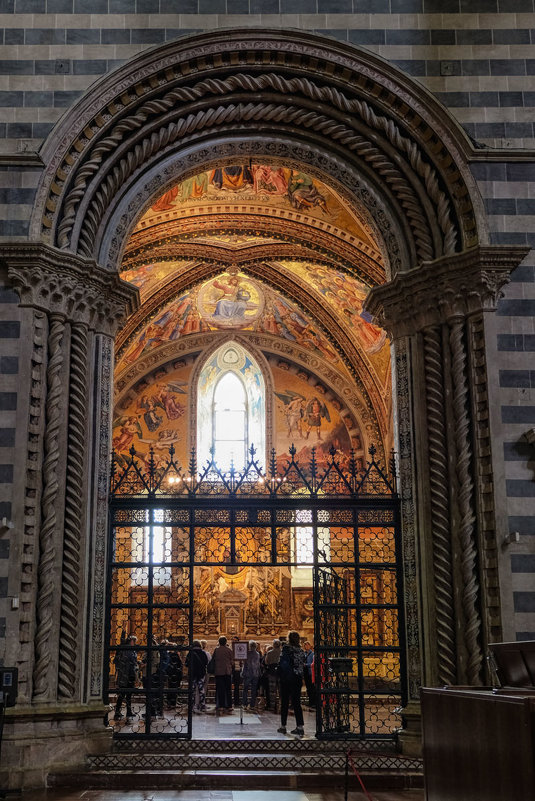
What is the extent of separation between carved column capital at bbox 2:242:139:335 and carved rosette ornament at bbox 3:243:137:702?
0.04ft

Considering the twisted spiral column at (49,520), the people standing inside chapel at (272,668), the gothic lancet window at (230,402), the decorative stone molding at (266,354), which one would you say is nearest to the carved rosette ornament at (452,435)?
A: the twisted spiral column at (49,520)

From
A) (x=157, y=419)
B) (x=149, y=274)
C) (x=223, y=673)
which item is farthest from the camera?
(x=157, y=419)

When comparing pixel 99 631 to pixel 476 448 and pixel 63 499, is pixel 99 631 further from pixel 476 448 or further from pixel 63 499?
pixel 476 448

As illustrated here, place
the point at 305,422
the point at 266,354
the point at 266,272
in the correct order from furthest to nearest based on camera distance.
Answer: the point at 266,354, the point at 305,422, the point at 266,272

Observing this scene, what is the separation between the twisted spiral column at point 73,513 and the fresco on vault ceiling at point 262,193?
6.35 metres

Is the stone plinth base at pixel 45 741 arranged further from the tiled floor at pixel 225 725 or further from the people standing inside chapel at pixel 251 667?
the people standing inside chapel at pixel 251 667

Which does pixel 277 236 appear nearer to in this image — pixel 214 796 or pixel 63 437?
pixel 63 437

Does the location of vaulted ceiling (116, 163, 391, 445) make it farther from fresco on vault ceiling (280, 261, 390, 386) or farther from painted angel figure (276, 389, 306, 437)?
painted angel figure (276, 389, 306, 437)

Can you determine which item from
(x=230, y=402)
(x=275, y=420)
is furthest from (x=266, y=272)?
(x=230, y=402)

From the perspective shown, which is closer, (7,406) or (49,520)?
(49,520)

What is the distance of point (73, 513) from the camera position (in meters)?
10.9

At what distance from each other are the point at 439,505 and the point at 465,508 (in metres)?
0.34

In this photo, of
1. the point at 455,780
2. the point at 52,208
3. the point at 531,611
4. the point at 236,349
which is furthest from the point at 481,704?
the point at 236,349

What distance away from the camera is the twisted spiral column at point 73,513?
34.7 ft
